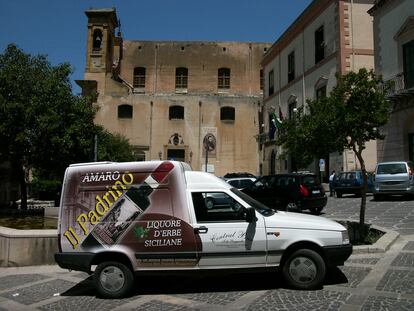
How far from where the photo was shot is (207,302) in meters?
6.42

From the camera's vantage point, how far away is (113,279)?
684cm

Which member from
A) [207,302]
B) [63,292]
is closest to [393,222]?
[207,302]

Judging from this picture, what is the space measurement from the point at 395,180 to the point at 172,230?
15.9 meters

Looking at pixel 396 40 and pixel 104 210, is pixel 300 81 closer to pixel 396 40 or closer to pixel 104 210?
pixel 396 40

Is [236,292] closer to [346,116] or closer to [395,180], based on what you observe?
[346,116]

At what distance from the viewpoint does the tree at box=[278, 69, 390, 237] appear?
998cm

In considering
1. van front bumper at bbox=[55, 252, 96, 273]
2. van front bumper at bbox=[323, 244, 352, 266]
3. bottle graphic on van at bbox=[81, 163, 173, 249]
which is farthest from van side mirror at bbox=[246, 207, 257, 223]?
van front bumper at bbox=[55, 252, 96, 273]

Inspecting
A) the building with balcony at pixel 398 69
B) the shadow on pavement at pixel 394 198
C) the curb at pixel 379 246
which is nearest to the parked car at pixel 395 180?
the shadow on pavement at pixel 394 198

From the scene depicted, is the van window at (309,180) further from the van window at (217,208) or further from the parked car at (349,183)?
the van window at (217,208)

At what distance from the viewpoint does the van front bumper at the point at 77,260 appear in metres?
6.91

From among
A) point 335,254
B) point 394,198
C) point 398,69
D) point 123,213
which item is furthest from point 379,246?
point 398,69

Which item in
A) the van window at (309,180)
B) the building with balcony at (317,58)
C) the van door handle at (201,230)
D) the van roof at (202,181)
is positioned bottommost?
the van door handle at (201,230)

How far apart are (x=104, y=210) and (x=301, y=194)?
10130mm

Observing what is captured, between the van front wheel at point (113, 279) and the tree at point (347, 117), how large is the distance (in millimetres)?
5557
